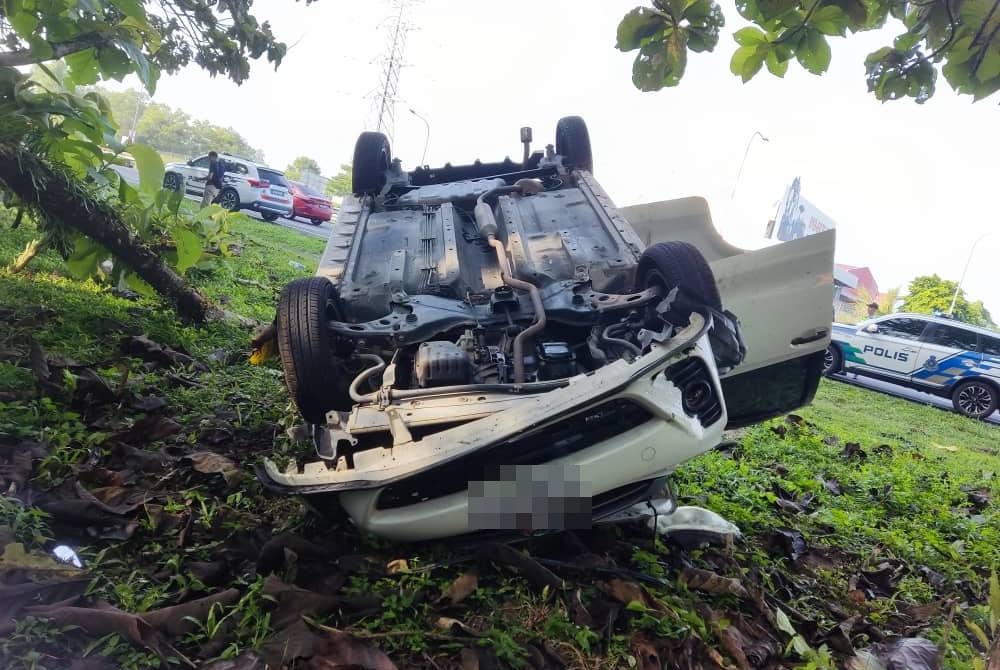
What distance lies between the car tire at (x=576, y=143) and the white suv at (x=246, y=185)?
373 inches

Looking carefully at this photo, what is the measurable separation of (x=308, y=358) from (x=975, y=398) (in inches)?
372

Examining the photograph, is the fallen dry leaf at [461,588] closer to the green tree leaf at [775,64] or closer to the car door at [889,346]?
the green tree leaf at [775,64]

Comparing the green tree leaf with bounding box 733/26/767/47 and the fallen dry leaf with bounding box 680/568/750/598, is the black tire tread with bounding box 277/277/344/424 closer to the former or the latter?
the fallen dry leaf with bounding box 680/568/750/598

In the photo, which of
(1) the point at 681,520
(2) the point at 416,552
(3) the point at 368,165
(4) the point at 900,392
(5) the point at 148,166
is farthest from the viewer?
(4) the point at 900,392

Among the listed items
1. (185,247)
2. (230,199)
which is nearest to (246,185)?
(230,199)

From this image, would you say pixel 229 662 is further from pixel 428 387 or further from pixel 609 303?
pixel 609 303

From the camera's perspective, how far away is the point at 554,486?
1991 millimetres

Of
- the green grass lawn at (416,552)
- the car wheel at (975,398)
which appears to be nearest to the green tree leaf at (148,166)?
the green grass lawn at (416,552)

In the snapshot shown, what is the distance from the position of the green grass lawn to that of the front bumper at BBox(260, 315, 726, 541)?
0.25 m

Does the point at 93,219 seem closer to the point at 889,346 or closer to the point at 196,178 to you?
the point at 889,346

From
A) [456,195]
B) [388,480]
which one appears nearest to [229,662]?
[388,480]

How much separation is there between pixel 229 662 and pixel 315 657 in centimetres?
21

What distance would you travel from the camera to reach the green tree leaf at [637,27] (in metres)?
1.65

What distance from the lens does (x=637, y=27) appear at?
166 cm
